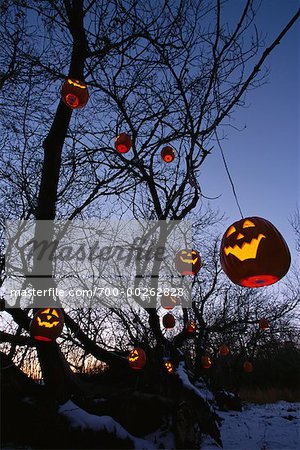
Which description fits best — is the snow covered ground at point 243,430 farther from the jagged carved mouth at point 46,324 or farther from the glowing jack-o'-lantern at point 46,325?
the jagged carved mouth at point 46,324

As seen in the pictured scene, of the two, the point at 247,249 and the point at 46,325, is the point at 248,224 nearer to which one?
the point at 247,249

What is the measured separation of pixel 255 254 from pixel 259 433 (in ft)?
29.9

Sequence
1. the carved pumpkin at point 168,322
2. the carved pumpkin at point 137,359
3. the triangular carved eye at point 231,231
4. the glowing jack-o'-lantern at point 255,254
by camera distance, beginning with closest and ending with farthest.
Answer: the glowing jack-o'-lantern at point 255,254 < the triangular carved eye at point 231,231 < the carved pumpkin at point 137,359 < the carved pumpkin at point 168,322

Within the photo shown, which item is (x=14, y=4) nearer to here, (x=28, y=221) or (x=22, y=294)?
(x=28, y=221)

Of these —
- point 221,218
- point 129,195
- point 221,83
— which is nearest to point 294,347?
point 221,218

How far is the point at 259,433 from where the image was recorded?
9570mm

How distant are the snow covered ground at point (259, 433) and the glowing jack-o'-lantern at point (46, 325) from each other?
489cm

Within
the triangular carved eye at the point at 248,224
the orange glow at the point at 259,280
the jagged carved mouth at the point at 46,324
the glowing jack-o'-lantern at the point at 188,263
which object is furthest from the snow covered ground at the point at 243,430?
the triangular carved eye at the point at 248,224

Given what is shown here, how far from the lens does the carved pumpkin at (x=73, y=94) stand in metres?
4.16

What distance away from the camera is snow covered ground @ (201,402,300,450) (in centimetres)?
793

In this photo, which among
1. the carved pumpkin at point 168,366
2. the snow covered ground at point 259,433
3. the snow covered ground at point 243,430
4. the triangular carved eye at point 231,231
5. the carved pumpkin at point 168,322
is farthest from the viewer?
the carved pumpkin at point 168,322

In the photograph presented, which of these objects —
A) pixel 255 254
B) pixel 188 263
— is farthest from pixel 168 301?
pixel 255 254

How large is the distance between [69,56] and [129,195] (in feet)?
11.3

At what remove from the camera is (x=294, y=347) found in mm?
27578
